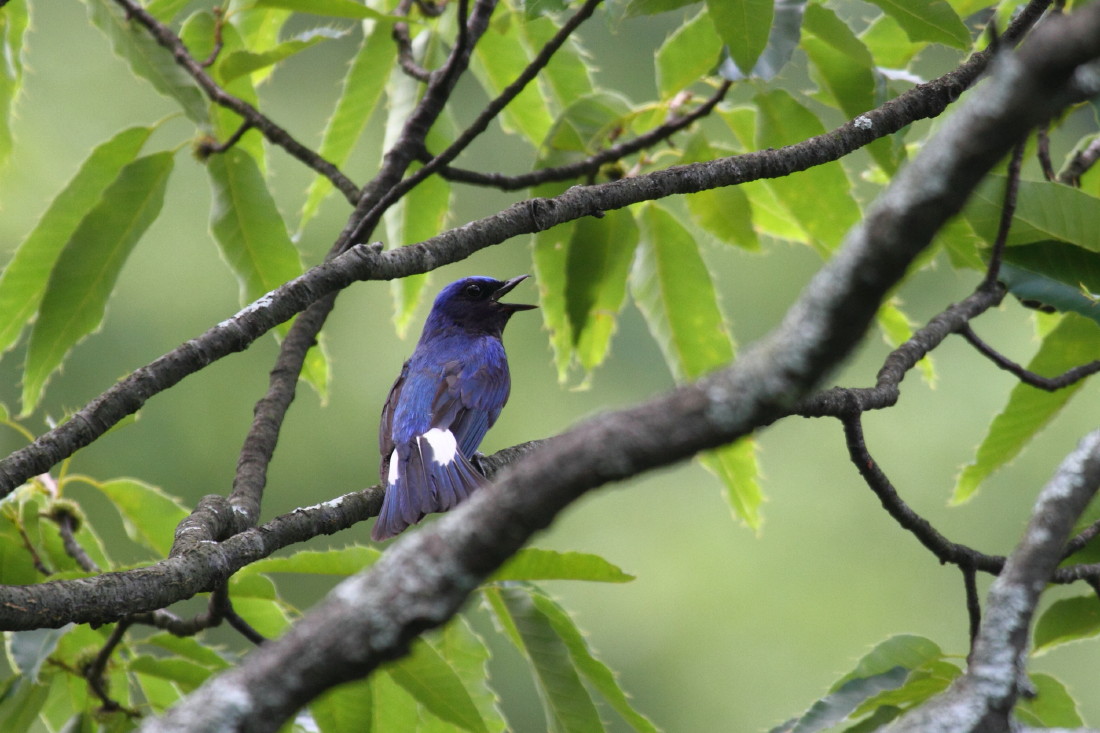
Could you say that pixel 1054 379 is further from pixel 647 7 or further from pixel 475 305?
pixel 475 305

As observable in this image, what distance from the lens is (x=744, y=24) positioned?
3.13 m

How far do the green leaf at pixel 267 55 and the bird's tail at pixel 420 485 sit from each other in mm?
1550

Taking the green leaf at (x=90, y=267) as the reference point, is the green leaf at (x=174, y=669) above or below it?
below

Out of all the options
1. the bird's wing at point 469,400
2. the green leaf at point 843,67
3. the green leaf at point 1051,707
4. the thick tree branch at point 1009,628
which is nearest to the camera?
the thick tree branch at point 1009,628

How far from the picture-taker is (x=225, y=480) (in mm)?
10391

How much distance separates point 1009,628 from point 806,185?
2.68 m

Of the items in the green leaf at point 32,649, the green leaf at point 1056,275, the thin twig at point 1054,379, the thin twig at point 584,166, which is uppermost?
the thin twig at point 584,166

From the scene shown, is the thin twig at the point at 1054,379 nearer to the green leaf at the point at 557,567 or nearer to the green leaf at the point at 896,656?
the green leaf at the point at 896,656

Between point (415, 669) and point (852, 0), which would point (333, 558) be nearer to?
point (415, 669)

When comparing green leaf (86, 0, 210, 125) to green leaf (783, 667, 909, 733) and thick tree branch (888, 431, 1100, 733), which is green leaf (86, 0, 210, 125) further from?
thick tree branch (888, 431, 1100, 733)

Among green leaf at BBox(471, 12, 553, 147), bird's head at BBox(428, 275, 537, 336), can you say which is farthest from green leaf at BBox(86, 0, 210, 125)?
bird's head at BBox(428, 275, 537, 336)

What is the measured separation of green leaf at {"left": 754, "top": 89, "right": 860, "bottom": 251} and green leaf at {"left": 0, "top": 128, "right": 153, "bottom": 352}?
231 cm

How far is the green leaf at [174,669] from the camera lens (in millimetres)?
3125

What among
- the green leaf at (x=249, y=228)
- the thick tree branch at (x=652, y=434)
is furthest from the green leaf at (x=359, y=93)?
the thick tree branch at (x=652, y=434)
